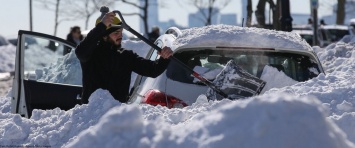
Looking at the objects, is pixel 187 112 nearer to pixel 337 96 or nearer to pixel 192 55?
pixel 337 96

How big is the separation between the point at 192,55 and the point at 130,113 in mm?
2616

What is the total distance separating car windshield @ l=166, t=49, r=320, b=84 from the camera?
7301 mm

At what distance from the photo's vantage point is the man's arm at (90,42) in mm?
6891

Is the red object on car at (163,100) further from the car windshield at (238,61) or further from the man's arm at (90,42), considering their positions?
the man's arm at (90,42)

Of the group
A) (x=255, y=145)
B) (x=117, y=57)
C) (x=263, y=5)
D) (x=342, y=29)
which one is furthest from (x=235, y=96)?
(x=342, y=29)

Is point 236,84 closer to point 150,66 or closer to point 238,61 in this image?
point 238,61

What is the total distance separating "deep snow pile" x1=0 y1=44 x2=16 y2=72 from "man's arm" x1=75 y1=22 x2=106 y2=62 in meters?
28.4

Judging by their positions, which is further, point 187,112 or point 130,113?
point 187,112

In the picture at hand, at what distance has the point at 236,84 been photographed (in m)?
7.07

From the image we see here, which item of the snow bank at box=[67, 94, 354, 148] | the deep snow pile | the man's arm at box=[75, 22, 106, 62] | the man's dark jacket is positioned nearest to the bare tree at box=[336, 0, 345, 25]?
the deep snow pile

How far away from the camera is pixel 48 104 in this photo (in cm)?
921

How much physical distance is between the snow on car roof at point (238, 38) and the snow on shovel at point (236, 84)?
0.99ft

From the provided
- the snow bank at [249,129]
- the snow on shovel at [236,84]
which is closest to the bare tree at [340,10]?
the snow on shovel at [236,84]

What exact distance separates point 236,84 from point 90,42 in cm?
112
